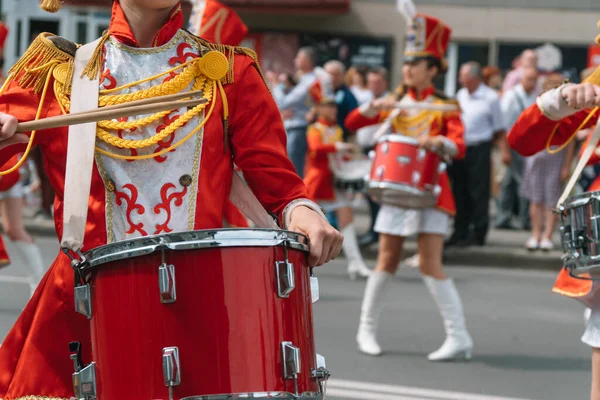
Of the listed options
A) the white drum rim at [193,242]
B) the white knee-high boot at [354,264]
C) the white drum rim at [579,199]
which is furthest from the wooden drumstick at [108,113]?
the white knee-high boot at [354,264]

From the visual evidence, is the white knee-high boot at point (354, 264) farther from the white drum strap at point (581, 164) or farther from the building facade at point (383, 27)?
the building facade at point (383, 27)

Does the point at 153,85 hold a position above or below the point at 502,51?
below

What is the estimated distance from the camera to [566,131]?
455cm

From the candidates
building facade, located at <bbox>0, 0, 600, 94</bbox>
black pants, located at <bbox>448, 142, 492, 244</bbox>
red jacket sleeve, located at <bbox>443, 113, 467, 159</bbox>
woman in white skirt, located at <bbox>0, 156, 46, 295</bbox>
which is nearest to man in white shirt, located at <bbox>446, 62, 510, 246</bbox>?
black pants, located at <bbox>448, 142, 492, 244</bbox>

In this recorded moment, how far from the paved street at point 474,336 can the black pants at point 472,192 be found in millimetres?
1960

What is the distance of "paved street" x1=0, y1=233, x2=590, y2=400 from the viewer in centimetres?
659

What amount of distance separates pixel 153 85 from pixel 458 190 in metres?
10.2

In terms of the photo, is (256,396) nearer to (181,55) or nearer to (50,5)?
(181,55)

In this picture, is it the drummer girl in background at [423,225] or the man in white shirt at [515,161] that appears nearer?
the drummer girl in background at [423,225]

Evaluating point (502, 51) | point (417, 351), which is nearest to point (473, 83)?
point (417, 351)

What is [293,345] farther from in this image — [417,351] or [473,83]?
[473,83]

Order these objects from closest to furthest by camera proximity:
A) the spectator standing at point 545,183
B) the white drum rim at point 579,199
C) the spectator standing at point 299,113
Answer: the white drum rim at point 579,199 < the spectator standing at point 545,183 < the spectator standing at point 299,113

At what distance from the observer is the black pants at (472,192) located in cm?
1301

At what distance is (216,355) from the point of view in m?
2.69
